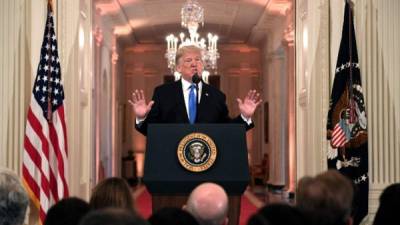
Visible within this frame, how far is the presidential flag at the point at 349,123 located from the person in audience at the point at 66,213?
16.2ft

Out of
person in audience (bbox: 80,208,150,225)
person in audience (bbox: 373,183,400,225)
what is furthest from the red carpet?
person in audience (bbox: 80,208,150,225)

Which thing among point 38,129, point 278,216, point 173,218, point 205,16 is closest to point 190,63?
point 38,129

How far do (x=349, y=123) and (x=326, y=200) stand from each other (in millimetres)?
4881

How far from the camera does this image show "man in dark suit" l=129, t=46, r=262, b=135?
6.34 meters

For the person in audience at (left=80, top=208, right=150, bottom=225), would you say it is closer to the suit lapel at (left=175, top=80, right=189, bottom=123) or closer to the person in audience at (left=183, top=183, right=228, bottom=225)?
the person in audience at (left=183, top=183, right=228, bottom=225)

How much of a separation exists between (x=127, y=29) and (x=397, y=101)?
14862mm

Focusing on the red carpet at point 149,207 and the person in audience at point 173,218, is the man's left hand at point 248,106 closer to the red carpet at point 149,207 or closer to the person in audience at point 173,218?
the person in audience at point 173,218

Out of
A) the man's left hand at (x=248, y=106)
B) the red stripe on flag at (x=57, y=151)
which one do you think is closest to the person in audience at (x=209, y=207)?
the man's left hand at (x=248, y=106)

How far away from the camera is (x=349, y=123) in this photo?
8453mm

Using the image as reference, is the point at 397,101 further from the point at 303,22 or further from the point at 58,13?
the point at 58,13

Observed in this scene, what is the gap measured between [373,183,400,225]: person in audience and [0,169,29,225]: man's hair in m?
1.73

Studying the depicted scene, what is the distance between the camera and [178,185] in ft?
18.7

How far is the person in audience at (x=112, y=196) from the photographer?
3939mm

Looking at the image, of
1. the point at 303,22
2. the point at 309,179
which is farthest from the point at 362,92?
the point at 309,179
